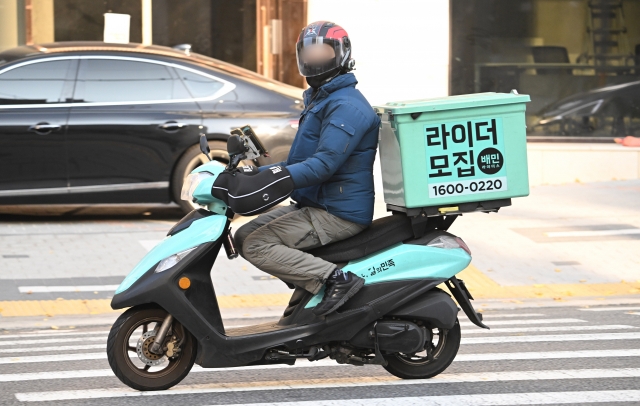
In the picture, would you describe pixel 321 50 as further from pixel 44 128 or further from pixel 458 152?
pixel 44 128

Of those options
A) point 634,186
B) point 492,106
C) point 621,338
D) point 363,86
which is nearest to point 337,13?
point 363,86

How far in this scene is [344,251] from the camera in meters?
5.48

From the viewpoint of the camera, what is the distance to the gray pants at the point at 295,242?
5348 mm

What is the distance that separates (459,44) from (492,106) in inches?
384

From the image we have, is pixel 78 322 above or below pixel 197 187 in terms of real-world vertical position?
below

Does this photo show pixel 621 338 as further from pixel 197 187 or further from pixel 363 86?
pixel 363 86

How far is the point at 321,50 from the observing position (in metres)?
5.38

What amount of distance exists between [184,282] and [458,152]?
147 cm

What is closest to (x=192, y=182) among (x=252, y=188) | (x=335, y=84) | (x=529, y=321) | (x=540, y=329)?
(x=252, y=188)

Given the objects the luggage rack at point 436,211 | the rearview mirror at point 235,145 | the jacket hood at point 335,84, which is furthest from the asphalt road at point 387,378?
the jacket hood at point 335,84

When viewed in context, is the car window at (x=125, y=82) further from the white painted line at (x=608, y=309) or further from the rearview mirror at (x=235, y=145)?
the rearview mirror at (x=235, y=145)

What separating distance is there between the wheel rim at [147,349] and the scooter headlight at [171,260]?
25 cm

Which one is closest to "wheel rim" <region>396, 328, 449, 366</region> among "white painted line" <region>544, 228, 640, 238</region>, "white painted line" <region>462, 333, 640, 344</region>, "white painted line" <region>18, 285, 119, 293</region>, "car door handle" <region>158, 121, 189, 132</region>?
"white painted line" <region>462, 333, 640, 344</region>

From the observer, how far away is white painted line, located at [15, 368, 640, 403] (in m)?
5.40
